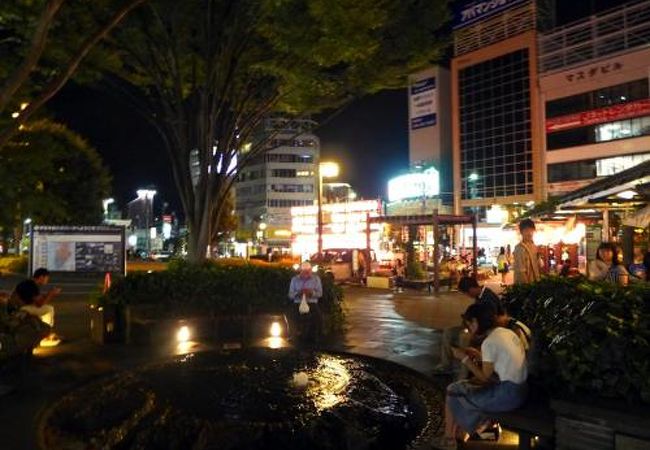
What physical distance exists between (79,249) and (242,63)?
10.7m

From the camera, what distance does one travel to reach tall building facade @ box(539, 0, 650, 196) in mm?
42656

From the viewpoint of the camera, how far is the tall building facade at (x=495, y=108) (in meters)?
53.1

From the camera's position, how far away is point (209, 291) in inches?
441

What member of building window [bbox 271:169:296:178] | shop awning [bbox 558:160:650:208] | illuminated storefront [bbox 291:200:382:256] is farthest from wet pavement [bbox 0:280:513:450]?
building window [bbox 271:169:296:178]

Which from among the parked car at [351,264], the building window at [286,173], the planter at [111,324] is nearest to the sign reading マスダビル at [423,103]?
the building window at [286,173]

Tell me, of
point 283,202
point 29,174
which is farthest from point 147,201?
point 29,174

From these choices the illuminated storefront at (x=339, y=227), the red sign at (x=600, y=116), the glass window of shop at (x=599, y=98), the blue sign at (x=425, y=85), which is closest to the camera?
the illuminated storefront at (x=339, y=227)

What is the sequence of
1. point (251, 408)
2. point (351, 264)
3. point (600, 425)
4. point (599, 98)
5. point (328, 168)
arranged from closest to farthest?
1. point (600, 425)
2. point (251, 408)
3. point (351, 264)
4. point (328, 168)
5. point (599, 98)

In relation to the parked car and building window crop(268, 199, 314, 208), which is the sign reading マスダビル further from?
the parked car

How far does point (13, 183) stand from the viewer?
16.3 metres

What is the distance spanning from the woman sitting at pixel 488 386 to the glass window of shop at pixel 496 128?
2031 inches

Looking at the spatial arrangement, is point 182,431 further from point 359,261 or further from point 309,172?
point 309,172

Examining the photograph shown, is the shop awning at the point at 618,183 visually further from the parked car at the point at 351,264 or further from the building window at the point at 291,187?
the building window at the point at 291,187

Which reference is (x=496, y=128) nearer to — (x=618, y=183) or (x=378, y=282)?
(x=378, y=282)
